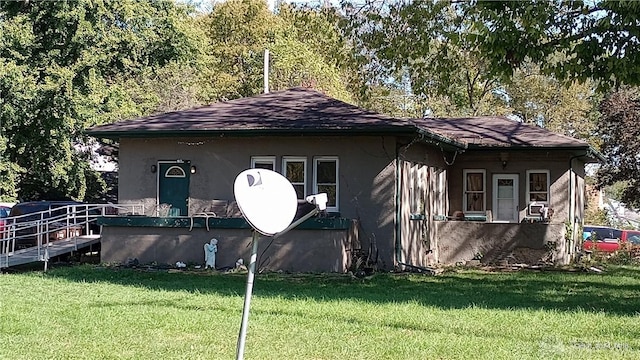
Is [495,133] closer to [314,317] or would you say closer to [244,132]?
[244,132]

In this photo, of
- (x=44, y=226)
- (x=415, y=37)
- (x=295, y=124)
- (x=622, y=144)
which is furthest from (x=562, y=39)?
(x=622, y=144)

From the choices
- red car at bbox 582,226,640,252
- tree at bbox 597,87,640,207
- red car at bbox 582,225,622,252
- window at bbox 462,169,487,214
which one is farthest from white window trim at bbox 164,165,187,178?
tree at bbox 597,87,640,207

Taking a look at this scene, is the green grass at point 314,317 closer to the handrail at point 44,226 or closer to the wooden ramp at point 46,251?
the wooden ramp at point 46,251

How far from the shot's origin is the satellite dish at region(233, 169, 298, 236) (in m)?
5.39

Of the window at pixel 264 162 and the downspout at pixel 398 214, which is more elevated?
the window at pixel 264 162

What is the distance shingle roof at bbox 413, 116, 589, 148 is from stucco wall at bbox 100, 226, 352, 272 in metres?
4.65

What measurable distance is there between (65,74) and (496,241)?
57.4 feet

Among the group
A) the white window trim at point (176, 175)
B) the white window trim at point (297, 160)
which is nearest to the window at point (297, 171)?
the white window trim at point (297, 160)

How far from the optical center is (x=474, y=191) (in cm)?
2205

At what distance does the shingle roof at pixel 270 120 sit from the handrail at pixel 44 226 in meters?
2.02

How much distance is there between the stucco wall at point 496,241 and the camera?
19828 mm

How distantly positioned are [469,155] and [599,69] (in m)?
10.1

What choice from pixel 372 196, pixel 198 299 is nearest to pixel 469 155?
pixel 372 196

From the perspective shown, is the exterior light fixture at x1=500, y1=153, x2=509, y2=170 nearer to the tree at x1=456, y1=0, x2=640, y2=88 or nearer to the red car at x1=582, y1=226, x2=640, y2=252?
the red car at x1=582, y1=226, x2=640, y2=252
